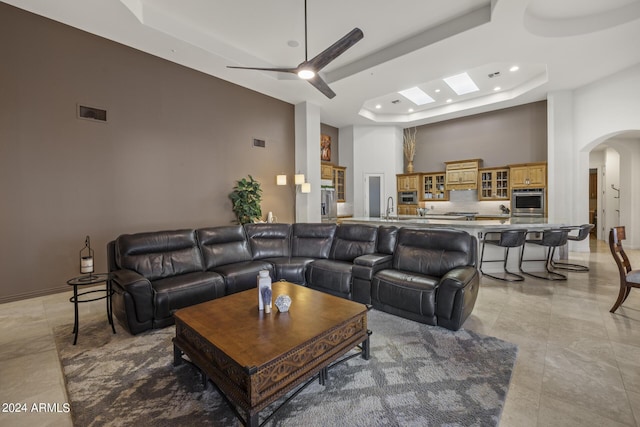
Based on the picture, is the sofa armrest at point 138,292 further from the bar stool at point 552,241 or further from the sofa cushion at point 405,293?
the bar stool at point 552,241

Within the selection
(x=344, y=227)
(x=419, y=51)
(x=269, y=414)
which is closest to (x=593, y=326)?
(x=344, y=227)

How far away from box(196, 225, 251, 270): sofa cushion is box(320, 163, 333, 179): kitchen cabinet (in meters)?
4.51

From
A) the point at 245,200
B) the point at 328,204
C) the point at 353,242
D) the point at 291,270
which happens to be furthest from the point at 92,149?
the point at 328,204

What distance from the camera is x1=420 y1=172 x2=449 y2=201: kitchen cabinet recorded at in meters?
8.73

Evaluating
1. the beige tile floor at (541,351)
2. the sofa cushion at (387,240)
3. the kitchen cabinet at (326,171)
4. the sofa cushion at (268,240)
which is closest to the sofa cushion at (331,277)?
the sofa cushion at (387,240)

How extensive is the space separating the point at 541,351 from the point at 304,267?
2.66 metres

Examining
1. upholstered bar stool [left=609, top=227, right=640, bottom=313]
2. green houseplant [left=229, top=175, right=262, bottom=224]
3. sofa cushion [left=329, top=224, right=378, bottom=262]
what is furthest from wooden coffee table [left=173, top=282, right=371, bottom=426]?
green houseplant [left=229, top=175, right=262, bottom=224]

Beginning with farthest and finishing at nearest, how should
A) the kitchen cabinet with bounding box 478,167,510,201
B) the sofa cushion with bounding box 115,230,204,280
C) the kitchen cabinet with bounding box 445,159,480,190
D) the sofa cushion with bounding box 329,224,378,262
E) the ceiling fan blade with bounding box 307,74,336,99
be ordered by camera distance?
the kitchen cabinet with bounding box 445,159,480,190, the kitchen cabinet with bounding box 478,167,510,201, the sofa cushion with bounding box 329,224,378,262, the ceiling fan blade with bounding box 307,74,336,99, the sofa cushion with bounding box 115,230,204,280

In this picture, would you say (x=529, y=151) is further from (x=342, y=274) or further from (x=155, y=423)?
(x=155, y=423)

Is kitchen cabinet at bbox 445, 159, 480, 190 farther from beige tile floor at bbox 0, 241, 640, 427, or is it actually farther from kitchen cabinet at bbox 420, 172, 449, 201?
beige tile floor at bbox 0, 241, 640, 427

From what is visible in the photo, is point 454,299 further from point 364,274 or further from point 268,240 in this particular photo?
point 268,240

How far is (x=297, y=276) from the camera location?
3.96 metres

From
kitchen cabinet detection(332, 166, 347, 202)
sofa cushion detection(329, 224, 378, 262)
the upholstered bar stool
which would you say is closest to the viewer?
the upholstered bar stool

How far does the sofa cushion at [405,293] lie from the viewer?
294 centimetres
